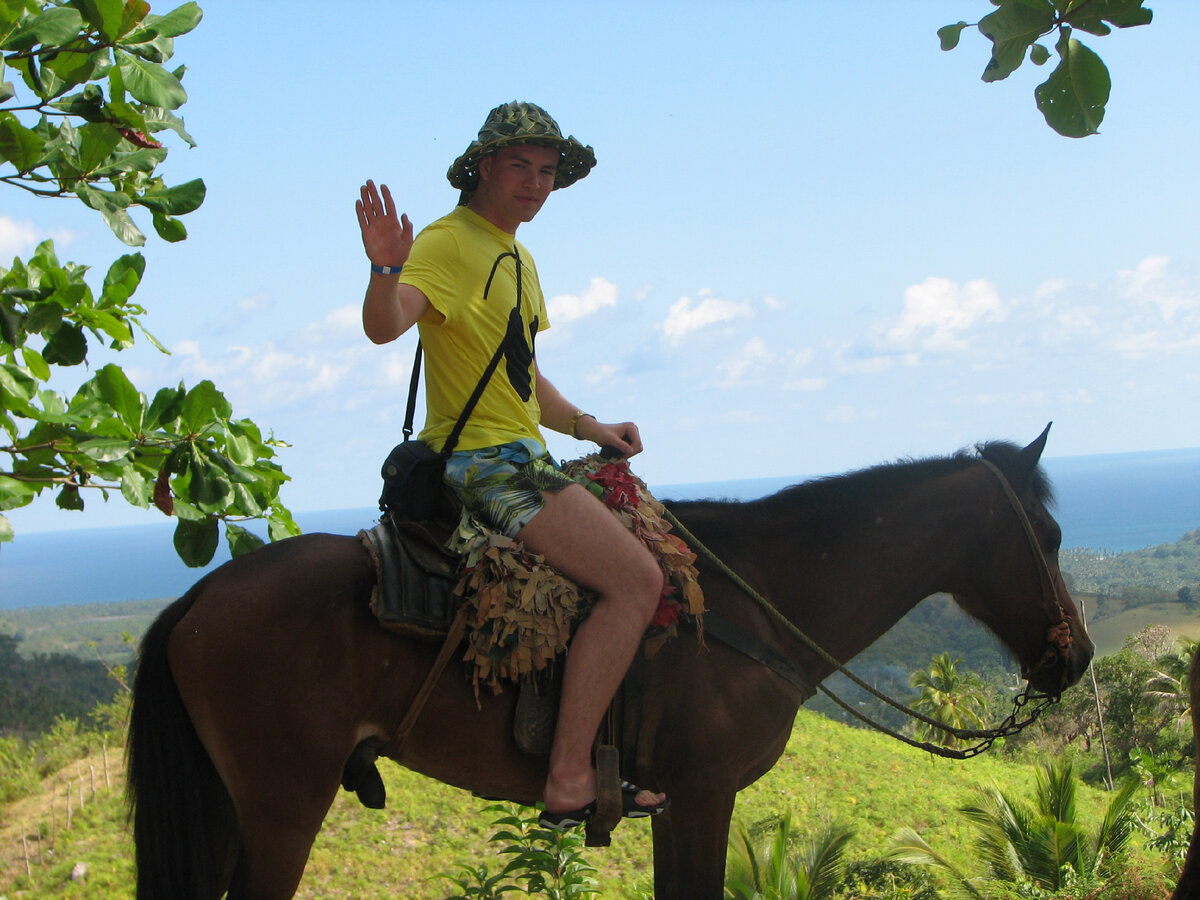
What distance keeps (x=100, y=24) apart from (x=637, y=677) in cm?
250

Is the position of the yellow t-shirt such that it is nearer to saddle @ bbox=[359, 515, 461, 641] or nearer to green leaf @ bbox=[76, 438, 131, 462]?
saddle @ bbox=[359, 515, 461, 641]

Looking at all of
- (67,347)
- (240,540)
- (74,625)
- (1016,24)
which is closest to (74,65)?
(67,347)

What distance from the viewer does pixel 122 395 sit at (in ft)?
8.69

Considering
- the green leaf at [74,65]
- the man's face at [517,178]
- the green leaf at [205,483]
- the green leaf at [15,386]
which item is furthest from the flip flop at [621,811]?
the green leaf at [74,65]

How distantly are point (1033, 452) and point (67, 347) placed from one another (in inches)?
136

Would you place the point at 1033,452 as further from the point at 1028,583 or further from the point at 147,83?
the point at 147,83

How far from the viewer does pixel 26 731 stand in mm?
30828

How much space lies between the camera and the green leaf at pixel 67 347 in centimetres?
263

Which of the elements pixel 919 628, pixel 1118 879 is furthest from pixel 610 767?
pixel 919 628

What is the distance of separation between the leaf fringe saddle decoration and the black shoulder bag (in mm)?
178

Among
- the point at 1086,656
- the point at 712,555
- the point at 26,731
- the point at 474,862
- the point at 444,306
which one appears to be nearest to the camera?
the point at 444,306

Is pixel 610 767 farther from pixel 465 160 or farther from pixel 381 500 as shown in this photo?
pixel 465 160

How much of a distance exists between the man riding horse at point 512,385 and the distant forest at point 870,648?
1779mm

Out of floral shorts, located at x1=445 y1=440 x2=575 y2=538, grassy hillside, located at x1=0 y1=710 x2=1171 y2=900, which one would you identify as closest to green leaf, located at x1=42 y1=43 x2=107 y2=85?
floral shorts, located at x1=445 y1=440 x2=575 y2=538
